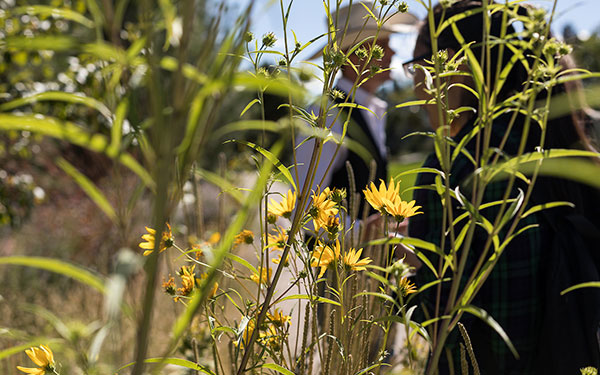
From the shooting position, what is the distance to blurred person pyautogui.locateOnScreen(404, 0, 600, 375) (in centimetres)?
88

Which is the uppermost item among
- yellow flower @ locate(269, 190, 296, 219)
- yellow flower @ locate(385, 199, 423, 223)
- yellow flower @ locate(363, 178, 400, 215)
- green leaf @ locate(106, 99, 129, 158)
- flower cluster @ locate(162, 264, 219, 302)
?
yellow flower @ locate(269, 190, 296, 219)

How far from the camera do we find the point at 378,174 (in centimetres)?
171

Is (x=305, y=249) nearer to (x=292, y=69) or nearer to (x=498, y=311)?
(x=292, y=69)

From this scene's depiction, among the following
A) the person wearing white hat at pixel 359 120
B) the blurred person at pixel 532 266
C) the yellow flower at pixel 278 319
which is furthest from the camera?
the person wearing white hat at pixel 359 120

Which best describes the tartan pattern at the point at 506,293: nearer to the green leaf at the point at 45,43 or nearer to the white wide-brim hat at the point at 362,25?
the white wide-brim hat at the point at 362,25

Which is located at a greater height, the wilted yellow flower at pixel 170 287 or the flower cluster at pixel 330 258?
the flower cluster at pixel 330 258

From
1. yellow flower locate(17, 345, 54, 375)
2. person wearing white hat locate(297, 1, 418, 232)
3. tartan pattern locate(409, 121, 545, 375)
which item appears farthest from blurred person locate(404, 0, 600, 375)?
yellow flower locate(17, 345, 54, 375)

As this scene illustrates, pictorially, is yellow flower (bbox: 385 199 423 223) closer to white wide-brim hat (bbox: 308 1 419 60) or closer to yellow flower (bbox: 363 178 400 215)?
yellow flower (bbox: 363 178 400 215)

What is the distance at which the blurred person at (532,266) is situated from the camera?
2.87 feet

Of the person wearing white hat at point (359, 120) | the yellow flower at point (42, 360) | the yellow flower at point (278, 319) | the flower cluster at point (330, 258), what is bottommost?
the yellow flower at point (42, 360)

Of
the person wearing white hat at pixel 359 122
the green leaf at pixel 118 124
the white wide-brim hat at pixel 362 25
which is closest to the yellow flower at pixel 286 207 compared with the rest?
the green leaf at pixel 118 124

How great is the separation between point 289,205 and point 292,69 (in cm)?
14

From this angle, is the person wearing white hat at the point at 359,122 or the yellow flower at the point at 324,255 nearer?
the yellow flower at the point at 324,255

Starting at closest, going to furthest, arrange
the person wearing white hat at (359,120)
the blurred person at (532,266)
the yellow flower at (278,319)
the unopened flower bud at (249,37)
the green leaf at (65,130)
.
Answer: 1. the green leaf at (65,130)
2. the unopened flower bud at (249,37)
3. the yellow flower at (278,319)
4. the blurred person at (532,266)
5. the person wearing white hat at (359,120)
